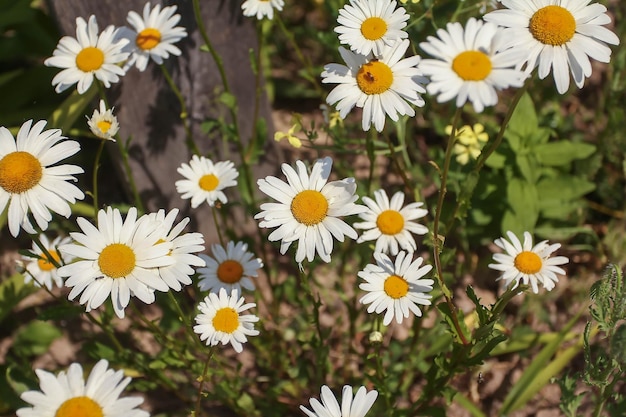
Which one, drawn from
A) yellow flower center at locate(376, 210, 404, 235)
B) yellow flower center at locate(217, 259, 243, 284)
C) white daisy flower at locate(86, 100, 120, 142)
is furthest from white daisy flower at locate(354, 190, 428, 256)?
white daisy flower at locate(86, 100, 120, 142)

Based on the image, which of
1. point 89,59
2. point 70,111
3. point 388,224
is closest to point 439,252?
point 388,224

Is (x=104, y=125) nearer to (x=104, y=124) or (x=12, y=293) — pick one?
(x=104, y=124)

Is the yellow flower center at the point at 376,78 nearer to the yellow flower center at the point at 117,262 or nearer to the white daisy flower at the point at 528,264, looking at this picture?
the white daisy flower at the point at 528,264

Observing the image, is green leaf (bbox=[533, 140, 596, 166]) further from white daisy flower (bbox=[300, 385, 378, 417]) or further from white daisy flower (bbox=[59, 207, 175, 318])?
white daisy flower (bbox=[59, 207, 175, 318])

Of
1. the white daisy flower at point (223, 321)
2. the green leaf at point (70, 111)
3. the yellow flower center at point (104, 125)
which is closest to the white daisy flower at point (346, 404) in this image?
the white daisy flower at point (223, 321)

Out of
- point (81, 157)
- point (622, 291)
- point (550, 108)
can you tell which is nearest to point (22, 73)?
point (81, 157)

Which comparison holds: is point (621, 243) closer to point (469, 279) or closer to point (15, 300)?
point (469, 279)
